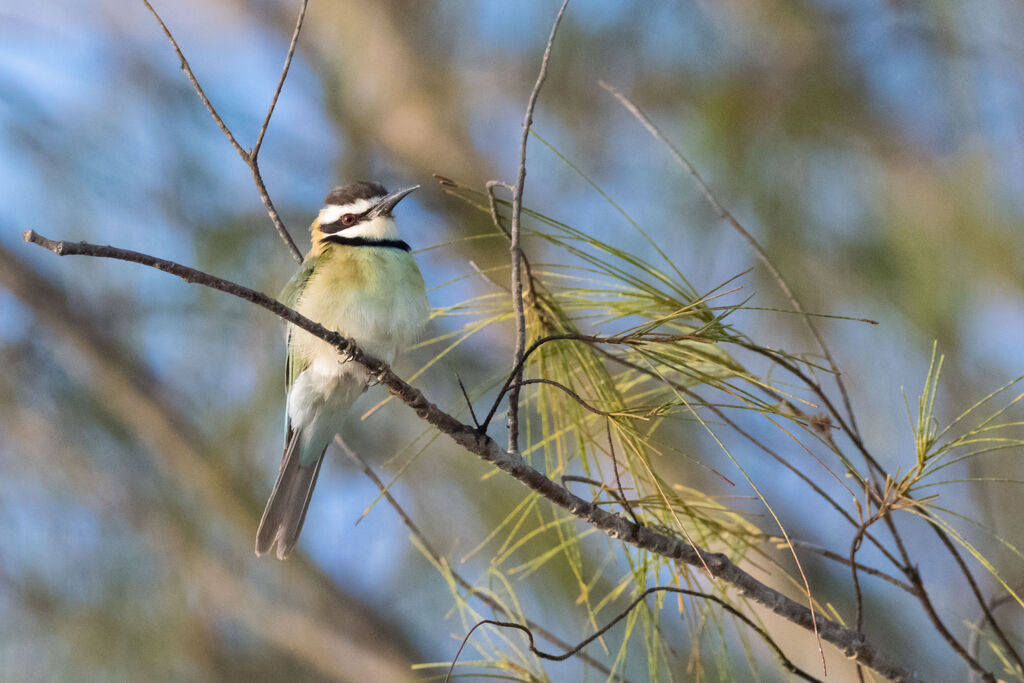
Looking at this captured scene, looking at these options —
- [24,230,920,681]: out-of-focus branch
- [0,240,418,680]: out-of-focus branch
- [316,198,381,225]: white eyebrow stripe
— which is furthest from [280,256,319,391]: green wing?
[0,240,418,680]: out-of-focus branch

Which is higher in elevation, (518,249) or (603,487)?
(518,249)

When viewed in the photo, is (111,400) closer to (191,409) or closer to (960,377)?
(191,409)

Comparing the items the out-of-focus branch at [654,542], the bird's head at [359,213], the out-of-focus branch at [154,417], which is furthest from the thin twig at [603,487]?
the out-of-focus branch at [154,417]

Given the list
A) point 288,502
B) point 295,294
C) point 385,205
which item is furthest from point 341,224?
point 288,502

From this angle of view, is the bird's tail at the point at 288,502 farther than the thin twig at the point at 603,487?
Yes

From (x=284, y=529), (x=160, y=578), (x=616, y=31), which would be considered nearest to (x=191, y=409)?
(x=160, y=578)

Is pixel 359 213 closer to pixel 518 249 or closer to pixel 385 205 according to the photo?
pixel 385 205

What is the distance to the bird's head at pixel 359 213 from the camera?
2252mm

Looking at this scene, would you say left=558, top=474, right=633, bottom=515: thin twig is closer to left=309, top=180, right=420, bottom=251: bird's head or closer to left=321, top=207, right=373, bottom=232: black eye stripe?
left=309, top=180, right=420, bottom=251: bird's head

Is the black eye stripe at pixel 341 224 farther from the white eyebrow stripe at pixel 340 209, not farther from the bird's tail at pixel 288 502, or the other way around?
the bird's tail at pixel 288 502

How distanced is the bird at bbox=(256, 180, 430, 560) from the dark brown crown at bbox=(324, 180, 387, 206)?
74mm

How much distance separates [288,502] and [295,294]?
47 cm

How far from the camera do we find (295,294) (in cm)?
204

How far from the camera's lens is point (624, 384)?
1.47 metres
